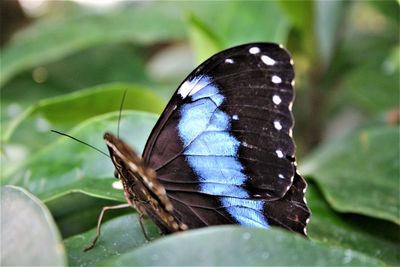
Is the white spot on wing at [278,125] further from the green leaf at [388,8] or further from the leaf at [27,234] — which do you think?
the green leaf at [388,8]

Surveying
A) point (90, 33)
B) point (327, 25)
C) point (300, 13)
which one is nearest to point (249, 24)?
point (300, 13)

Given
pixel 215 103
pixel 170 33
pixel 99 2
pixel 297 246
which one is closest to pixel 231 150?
pixel 215 103

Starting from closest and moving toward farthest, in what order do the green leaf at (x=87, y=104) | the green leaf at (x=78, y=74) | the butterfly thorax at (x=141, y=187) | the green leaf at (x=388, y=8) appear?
the butterfly thorax at (x=141, y=187), the green leaf at (x=87, y=104), the green leaf at (x=78, y=74), the green leaf at (x=388, y=8)

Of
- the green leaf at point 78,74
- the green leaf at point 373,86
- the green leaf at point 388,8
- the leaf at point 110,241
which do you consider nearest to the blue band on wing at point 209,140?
the leaf at point 110,241

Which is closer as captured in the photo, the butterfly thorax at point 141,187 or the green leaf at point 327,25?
the butterfly thorax at point 141,187

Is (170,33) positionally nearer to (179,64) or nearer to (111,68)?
(111,68)

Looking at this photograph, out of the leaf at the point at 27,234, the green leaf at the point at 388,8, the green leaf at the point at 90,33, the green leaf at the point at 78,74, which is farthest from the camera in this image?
the green leaf at the point at 388,8

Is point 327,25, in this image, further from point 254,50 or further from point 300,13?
point 254,50
